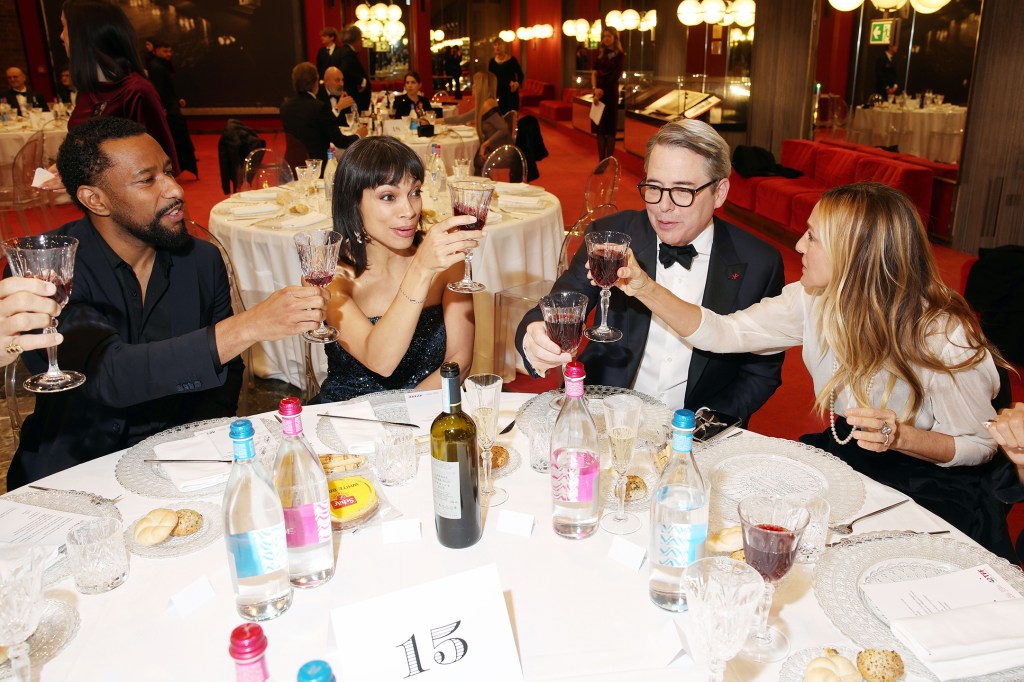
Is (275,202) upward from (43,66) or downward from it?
downward

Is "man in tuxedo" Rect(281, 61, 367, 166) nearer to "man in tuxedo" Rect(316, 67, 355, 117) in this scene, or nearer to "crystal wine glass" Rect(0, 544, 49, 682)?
"man in tuxedo" Rect(316, 67, 355, 117)

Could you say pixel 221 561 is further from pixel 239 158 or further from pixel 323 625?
pixel 239 158

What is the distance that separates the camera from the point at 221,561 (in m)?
1.38

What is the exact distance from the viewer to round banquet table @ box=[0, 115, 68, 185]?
315 inches

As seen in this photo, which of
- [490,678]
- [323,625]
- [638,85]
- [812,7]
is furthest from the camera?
[638,85]

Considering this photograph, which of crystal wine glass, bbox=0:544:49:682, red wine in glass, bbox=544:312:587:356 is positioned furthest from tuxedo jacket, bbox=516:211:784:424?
crystal wine glass, bbox=0:544:49:682

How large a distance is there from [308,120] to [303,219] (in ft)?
10.5

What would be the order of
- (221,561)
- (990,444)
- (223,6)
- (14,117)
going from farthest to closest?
(223,6)
(14,117)
(990,444)
(221,561)

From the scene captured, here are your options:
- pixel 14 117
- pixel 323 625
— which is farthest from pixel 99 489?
pixel 14 117

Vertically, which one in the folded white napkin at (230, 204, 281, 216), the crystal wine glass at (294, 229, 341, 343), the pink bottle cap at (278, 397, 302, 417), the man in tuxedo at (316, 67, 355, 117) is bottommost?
the folded white napkin at (230, 204, 281, 216)

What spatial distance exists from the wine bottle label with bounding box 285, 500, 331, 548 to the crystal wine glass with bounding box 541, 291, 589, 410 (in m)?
0.69

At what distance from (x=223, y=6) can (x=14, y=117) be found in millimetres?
7941

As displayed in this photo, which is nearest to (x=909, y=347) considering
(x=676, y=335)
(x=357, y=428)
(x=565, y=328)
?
(x=676, y=335)

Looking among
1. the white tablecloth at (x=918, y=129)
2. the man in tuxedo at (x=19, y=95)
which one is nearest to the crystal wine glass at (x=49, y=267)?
the white tablecloth at (x=918, y=129)
